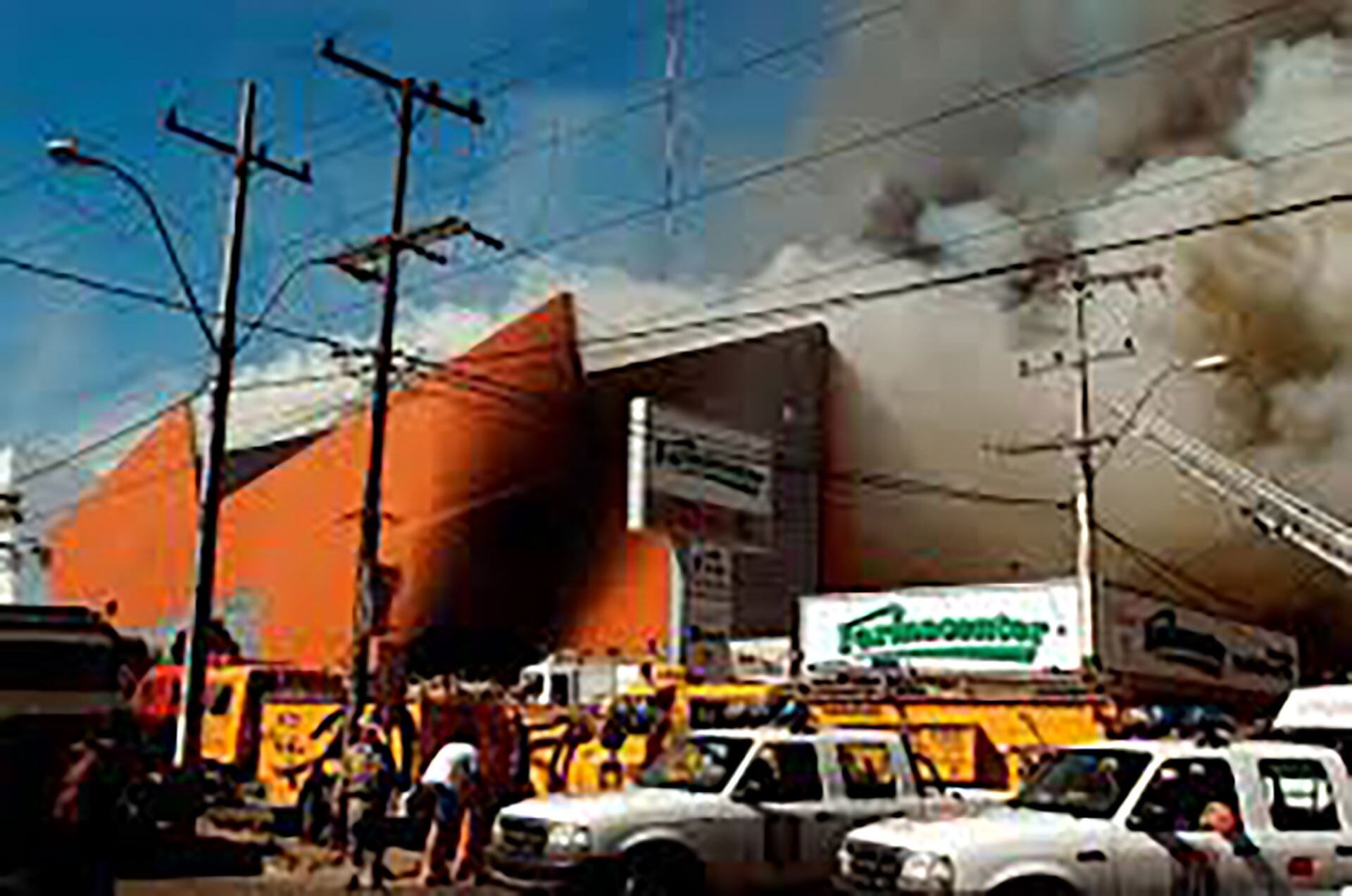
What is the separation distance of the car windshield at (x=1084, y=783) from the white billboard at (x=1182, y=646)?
19836mm

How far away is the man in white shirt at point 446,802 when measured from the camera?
48.9 feet

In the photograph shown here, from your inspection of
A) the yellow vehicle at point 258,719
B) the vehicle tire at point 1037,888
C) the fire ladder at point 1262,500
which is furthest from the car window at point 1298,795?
the fire ladder at point 1262,500

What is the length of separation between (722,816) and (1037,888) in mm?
2895

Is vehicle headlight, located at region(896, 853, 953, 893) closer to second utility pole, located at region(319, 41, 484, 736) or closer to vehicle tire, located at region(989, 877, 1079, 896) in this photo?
vehicle tire, located at region(989, 877, 1079, 896)

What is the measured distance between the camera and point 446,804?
14969mm

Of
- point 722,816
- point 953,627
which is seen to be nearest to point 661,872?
point 722,816

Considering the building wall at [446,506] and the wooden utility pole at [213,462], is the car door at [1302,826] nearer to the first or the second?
the wooden utility pole at [213,462]

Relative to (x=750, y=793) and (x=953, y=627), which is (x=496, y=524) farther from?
(x=750, y=793)

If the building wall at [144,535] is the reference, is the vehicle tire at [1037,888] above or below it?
below

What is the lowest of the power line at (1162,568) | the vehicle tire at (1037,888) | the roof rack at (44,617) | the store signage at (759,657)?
the vehicle tire at (1037,888)

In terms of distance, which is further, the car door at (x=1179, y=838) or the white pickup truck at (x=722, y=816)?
the white pickup truck at (x=722, y=816)

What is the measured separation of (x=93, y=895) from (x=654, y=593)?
45396mm

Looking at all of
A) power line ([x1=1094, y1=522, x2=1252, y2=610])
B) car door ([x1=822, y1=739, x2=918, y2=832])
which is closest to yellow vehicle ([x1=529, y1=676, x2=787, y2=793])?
car door ([x1=822, y1=739, x2=918, y2=832])

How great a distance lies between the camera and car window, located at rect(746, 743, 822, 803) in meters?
12.1
